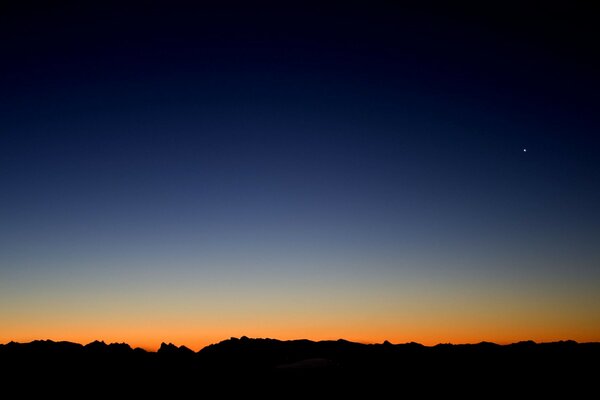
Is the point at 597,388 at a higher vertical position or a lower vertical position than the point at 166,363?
lower

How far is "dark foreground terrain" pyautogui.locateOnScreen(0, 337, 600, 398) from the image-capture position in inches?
1631

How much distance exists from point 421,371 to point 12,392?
4284 cm

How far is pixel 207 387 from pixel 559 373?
3749 cm

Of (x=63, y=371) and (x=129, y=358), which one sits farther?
(x=129, y=358)

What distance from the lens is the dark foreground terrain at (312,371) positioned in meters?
41.4

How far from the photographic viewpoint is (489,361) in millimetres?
52781

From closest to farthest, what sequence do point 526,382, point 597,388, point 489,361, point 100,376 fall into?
point 597,388 → point 526,382 → point 100,376 → point 489,361

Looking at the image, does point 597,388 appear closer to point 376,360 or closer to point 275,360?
point 376,360

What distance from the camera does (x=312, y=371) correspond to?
4044 cm

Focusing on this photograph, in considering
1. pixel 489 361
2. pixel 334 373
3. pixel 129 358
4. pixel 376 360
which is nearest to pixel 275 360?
pixel 376 360

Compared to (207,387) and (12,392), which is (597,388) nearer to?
(207,387)

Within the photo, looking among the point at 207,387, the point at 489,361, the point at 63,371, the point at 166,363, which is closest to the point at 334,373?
the point at 207,387

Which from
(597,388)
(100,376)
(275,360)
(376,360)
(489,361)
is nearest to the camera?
(597,388)

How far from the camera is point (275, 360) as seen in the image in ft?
206
